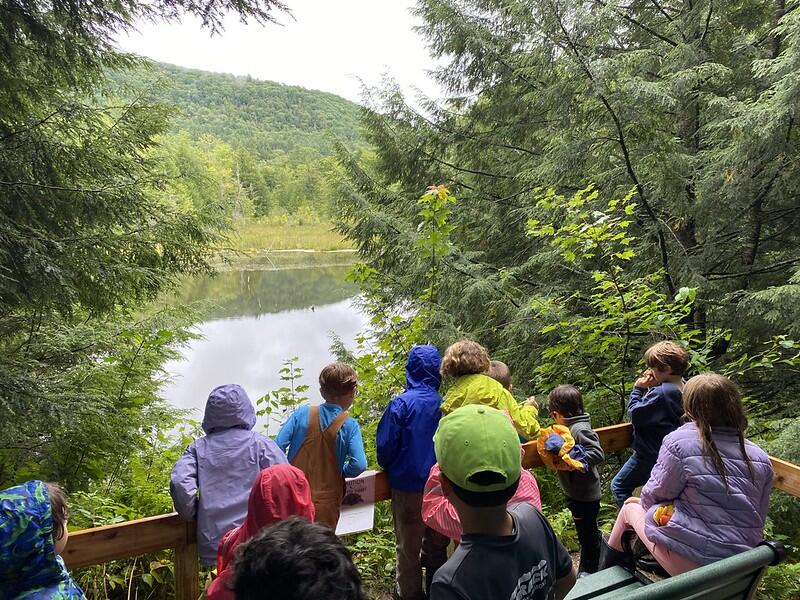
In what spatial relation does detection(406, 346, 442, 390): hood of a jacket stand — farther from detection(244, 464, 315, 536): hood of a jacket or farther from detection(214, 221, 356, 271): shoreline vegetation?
detection(214, 221, 356, 271): shoreline vegetation

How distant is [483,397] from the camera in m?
2.39

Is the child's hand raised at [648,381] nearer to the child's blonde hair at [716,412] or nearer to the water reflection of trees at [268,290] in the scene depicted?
the child's blonde hair at [716,412]

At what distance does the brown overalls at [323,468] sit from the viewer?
2.46 meters

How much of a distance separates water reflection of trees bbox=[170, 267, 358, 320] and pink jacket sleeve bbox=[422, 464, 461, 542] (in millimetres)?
18094

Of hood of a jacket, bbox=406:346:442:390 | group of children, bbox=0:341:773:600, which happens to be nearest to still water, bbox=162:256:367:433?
hood of a jacket, bbox=406:346:442:390

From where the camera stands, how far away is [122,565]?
9.22 feet

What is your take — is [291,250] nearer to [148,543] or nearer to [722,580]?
[148,543]

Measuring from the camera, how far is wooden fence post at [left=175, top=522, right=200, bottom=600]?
2178 millimetres

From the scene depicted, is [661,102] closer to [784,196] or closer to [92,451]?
[784,196]

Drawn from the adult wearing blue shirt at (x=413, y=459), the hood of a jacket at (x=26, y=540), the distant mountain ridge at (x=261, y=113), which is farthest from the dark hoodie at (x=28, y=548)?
the distant mountain ridge at (x=261, y=113)

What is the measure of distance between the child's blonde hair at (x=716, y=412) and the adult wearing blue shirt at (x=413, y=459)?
1.14m

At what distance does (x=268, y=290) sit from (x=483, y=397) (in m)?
24.3

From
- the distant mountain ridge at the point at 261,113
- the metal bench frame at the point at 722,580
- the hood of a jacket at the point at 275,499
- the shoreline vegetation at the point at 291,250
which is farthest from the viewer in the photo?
the distant mountain ridge at the point at 261,113

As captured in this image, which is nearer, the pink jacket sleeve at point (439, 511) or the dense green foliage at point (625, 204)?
the pink jacket sleeve at point (439, 511)
